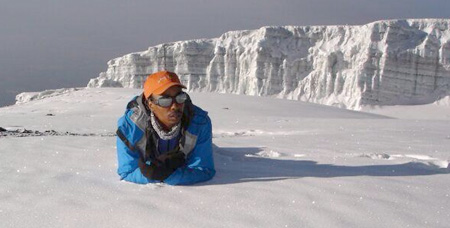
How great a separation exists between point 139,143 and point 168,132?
28cm

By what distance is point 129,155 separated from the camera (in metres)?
3.76

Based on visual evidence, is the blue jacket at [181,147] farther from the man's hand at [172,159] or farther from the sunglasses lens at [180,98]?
the sunglasses lens at [180,98]

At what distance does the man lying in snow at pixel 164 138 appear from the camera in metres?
3.56

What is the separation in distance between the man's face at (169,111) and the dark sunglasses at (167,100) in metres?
0.02

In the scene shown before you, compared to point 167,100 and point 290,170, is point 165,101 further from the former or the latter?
point 290,170

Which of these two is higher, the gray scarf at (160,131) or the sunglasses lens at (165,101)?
the sunglasses lens at (165,101)

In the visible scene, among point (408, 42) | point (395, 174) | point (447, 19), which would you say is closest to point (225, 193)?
point (395, 174)

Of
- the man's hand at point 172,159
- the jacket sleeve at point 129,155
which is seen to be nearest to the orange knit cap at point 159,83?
the jacket sleeve at point 129,155

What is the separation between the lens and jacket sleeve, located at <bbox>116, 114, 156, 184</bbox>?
146 inches

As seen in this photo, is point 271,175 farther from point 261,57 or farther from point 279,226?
point 261,57

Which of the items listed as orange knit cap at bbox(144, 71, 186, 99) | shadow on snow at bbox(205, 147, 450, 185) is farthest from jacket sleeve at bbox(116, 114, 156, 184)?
shadow on snow at bbox(205, 147, 450, 185)

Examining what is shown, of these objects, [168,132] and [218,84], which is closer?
[168,132]

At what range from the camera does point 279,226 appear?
2.68 m

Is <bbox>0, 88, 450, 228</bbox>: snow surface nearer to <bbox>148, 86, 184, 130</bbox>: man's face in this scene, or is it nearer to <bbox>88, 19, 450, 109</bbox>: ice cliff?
<bbox>148, 86, 184, 130</bbox>: man's face
